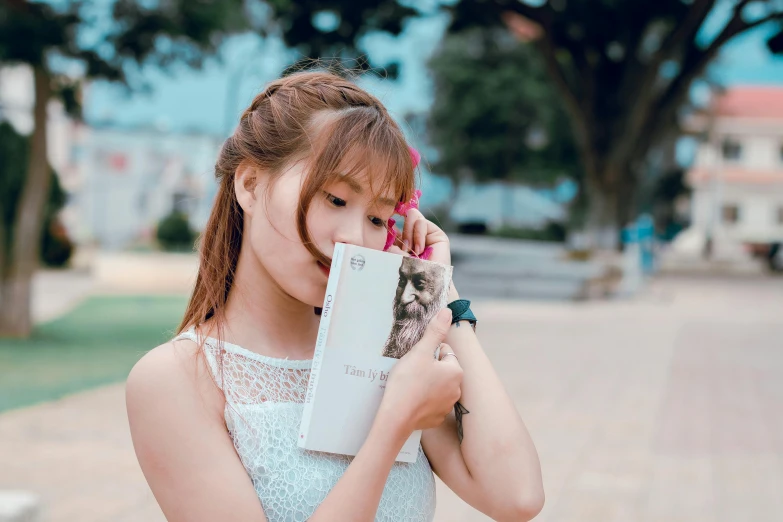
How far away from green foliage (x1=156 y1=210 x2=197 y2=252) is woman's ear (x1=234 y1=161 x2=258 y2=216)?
28581mm

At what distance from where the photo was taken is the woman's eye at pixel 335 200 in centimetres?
133

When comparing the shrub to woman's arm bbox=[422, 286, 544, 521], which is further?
the shrub

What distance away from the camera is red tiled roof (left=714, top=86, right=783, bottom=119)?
48.0 metres

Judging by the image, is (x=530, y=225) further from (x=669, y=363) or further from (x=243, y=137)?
(x=243, y=137)

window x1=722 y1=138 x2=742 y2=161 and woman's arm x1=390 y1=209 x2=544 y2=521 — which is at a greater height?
window x1=722 y1=138 x2=742 y2=161

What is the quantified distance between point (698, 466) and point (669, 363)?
153 inches

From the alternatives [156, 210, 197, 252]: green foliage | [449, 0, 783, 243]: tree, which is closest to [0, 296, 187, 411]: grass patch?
[449, 0, 783, 243]: tree

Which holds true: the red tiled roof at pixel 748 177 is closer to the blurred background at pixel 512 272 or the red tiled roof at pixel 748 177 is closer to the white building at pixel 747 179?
the white building at pixel 747 179

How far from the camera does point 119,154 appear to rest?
50.4 metres

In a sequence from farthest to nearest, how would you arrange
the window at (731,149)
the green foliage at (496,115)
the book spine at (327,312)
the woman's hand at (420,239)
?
1. the window at (731,149)
2. the green foliage at (496,115)
3. the woman's hand at (420,239)
4. the book spine at (327,312)

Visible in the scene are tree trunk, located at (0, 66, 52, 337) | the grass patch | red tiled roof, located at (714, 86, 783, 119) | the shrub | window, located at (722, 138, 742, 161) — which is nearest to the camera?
the grass patch

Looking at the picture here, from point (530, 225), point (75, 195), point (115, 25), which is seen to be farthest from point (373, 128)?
point (75, 195)

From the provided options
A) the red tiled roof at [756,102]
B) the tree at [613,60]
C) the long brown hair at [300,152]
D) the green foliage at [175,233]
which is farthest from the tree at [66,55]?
the red tiled roof at [756,102]

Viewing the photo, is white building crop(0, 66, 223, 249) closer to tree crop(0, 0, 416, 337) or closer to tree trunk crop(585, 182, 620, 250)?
tree trunk crop(585, 182, 620, 250)
